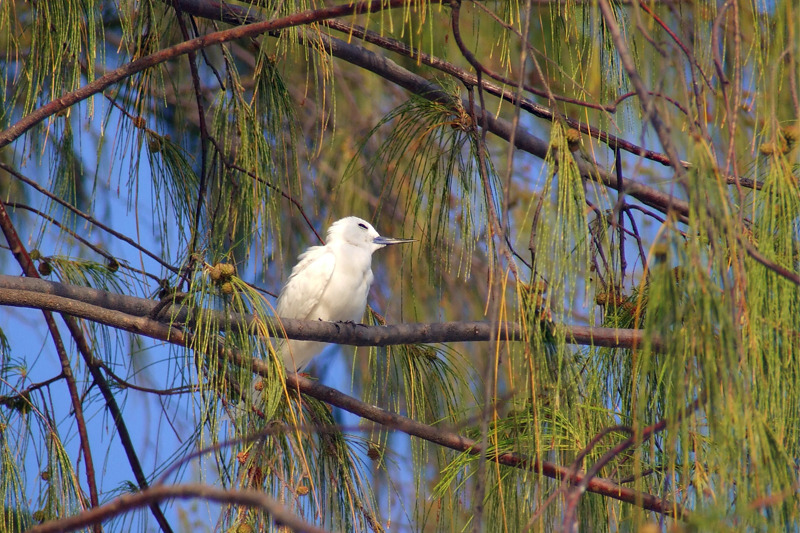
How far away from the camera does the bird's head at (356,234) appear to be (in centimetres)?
325

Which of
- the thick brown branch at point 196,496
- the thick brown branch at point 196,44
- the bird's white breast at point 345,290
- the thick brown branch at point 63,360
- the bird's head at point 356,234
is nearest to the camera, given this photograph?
the thick brown branch at point 196,496

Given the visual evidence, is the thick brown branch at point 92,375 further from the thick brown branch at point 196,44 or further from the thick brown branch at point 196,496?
the thick brown branch at point 196,496

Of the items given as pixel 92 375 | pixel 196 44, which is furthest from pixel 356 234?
pixel 196 44

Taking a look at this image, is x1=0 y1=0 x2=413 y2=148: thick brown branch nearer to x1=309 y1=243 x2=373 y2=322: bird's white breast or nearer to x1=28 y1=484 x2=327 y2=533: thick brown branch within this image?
x1=28 y1=484 x2=327 y2=533: thick brown branch

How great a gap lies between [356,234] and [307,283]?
1.32ft

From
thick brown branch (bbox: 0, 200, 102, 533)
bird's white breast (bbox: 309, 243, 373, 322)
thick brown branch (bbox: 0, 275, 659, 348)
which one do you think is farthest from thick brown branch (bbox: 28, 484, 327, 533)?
bird's white breast (bbox: 309, 243, 373, 322)

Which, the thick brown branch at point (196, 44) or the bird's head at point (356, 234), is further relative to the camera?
the bird's head at point (356, 234)

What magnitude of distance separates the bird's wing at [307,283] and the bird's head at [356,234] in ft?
0.74

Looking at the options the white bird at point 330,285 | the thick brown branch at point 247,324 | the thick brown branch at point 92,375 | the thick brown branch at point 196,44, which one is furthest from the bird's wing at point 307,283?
the thick brown branch at point 196,44

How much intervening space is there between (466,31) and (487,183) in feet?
7.45

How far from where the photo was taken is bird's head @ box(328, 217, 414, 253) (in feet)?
10.7

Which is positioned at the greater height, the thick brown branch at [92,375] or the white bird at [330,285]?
the white bird at [330,285]

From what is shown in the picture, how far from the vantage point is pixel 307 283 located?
2.97 meters

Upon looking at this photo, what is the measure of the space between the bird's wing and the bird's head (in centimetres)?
23
